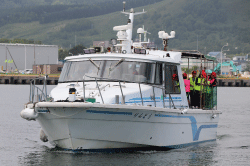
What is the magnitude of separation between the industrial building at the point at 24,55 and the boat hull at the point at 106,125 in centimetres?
10908

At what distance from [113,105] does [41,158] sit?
11.1 ft

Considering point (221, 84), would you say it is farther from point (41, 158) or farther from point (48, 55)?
point (41, 158)

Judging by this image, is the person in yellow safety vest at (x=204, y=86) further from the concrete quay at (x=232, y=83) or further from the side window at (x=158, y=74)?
the concrete quay at (x=232, y=83)

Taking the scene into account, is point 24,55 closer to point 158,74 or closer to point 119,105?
point 158,74

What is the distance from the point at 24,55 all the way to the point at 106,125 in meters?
120

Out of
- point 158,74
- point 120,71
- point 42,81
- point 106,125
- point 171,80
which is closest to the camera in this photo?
point 106,125

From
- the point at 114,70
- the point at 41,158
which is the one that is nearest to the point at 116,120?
the point at 114,70

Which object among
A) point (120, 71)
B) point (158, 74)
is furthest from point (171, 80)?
point (120, 71)

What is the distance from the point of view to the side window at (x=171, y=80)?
15.8 m

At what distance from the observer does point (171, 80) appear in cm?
1603

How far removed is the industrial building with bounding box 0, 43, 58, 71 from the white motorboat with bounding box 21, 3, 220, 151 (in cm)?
10783

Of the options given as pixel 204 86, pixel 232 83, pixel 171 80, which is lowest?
pixel 232 83

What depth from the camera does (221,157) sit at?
16281 millimetres

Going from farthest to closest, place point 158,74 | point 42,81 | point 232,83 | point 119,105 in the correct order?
point 232,83 < point 42,81 < point 158,74 < point 119,105
